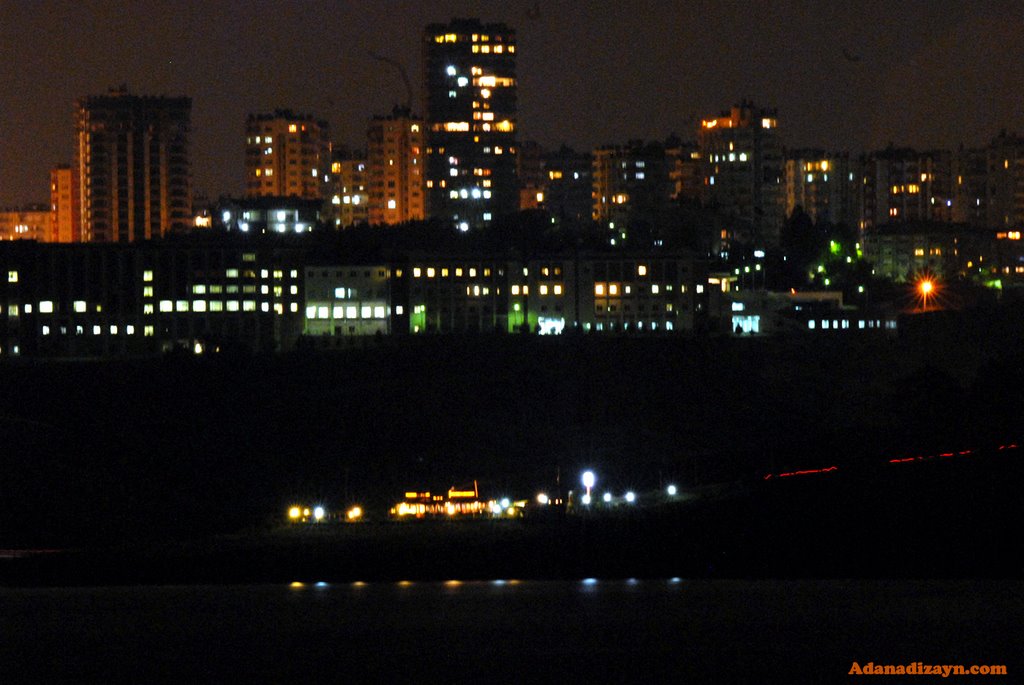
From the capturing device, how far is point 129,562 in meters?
15.7

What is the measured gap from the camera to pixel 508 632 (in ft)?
37.9

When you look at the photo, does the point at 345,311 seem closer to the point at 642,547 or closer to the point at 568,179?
the point at 642,547

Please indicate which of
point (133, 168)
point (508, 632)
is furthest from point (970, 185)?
point (508, 632)

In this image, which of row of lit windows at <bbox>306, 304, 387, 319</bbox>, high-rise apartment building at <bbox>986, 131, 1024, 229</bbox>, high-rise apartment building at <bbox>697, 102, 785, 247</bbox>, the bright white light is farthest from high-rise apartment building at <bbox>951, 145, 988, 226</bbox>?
the bright white light

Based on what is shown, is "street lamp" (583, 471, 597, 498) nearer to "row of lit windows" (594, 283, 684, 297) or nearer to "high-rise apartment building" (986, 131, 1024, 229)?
"row of lit windows" (594, 283, 684, 297)

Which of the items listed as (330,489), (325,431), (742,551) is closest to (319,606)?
(742,551)

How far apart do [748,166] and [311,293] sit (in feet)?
84.4

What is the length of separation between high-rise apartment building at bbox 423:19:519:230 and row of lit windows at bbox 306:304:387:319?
71.1 ft

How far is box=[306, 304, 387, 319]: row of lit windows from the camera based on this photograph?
38.2m

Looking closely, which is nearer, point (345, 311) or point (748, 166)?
point (345, 311)

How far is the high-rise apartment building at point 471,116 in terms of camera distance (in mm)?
60188

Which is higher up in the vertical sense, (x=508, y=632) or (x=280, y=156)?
(x=280, y=156)

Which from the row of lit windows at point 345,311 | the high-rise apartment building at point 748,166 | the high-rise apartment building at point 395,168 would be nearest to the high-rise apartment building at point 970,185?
the high-rise apartment building at point 748,166

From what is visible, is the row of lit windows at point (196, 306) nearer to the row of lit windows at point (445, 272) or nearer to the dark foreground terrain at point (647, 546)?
the row of lit windows at point (445, 272)
